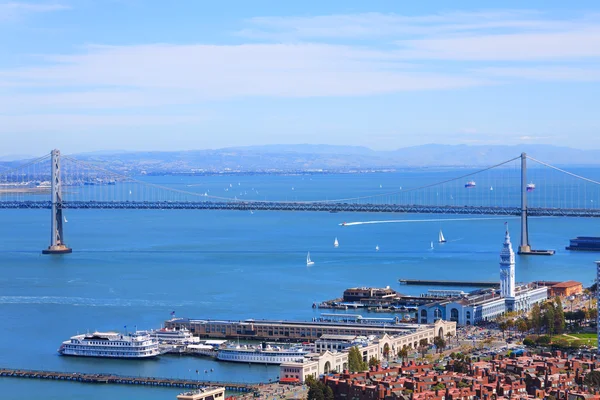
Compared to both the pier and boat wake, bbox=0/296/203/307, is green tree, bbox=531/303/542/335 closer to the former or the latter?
the pier

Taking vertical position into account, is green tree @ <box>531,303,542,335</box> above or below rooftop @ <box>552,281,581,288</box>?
below

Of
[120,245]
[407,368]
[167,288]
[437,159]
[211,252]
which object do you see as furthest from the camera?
[437,159]

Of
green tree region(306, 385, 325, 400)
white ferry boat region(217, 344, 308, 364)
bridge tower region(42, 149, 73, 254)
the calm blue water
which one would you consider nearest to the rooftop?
the calm blue water

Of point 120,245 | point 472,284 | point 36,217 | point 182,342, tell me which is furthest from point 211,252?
point 36,217

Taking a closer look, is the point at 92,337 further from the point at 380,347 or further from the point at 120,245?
the point at 120,245

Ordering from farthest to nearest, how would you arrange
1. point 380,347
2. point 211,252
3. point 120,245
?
1. point 120,245
2. point 211,252
3. point 380,347

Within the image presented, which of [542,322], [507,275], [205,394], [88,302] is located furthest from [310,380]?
[88,302]
